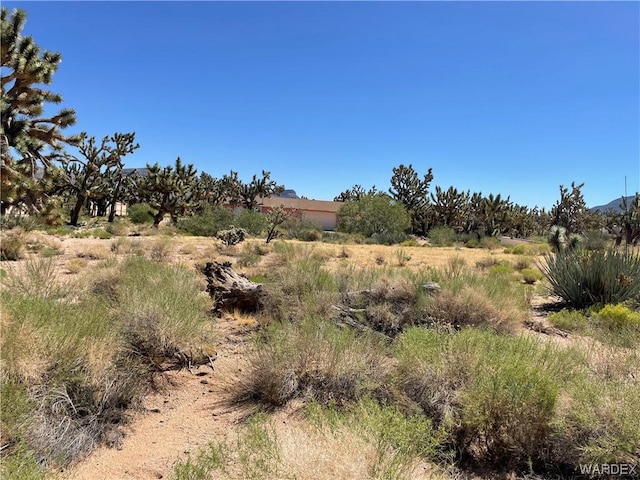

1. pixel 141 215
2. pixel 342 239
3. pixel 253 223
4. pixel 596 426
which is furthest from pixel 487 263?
pixel 141 215

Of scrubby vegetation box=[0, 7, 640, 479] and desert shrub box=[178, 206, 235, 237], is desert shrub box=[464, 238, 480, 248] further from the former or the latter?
scrubby vegetation box=[0, 7, 640, 479]

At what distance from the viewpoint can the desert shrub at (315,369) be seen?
15.6 feet

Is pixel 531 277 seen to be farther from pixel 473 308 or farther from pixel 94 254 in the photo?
pixel 94 254

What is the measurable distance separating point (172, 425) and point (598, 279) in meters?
9.42

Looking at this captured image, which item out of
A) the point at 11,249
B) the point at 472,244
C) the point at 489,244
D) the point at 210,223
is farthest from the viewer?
the point at 472,244

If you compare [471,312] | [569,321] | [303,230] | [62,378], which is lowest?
[62,378]

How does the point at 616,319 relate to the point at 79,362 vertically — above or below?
above

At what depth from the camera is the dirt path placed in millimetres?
3602

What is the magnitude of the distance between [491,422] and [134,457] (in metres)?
3.19

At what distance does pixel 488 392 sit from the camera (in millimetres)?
4012

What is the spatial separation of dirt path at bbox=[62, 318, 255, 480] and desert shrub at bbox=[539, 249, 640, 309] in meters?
7.95

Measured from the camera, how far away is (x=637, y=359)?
4.96 meters

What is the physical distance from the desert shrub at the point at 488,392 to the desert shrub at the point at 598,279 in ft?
19.1

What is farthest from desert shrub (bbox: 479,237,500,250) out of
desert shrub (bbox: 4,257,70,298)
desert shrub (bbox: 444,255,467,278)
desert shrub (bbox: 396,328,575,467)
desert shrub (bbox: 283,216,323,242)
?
desert shrub (bbox: 4,257,70,298)
